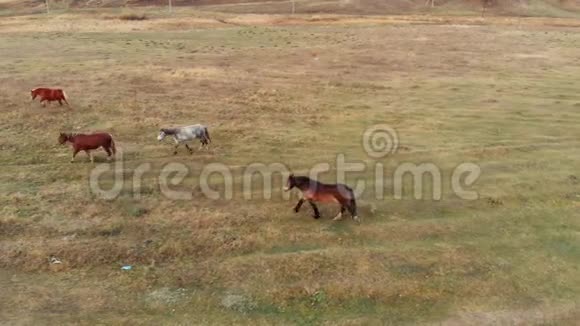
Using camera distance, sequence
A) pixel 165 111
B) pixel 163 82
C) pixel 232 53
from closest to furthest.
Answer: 1. pixel 165 111
2. pixel 163 82
3. pixel 232 53

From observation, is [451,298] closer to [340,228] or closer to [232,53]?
[340,228]

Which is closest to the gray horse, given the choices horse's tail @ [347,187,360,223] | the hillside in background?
horse's tail @ [347,187,360,223]

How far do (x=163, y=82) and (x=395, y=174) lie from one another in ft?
47.2

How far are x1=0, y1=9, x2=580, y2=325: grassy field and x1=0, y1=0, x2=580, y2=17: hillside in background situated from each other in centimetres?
3553

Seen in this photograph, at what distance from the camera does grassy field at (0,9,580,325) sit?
10.3 metres

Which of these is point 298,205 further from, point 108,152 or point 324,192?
point 108,152

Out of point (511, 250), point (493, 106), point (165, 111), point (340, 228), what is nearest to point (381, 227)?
point (340, 228)

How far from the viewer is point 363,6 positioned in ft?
220

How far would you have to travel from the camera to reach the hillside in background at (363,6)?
66.9 m

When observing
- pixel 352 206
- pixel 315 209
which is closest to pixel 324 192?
pixel 315 209

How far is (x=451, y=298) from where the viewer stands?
10.4m

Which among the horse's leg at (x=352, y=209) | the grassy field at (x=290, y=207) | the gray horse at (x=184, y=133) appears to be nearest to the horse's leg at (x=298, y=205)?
the grassy field at (x=290, y=207)

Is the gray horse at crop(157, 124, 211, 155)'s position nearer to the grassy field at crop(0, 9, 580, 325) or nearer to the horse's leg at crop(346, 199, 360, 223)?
the grassy field at crop(0, 9, 580, 325)

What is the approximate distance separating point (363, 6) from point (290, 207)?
2256 inches
